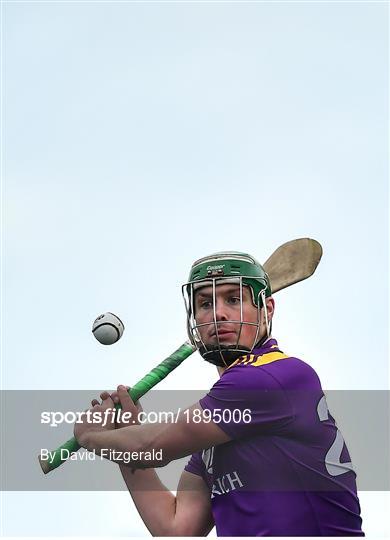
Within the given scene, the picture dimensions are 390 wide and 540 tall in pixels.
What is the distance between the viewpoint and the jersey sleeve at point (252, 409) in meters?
3.74

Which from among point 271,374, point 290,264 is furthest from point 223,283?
point 290,264

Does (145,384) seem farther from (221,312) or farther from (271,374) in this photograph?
(271,374)

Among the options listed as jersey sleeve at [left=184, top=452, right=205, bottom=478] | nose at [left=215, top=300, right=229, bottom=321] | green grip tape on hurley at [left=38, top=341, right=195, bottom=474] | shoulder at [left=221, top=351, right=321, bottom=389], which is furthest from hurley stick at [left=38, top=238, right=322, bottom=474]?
shoulder at [left=221, top=351, right=321, bottom=389]

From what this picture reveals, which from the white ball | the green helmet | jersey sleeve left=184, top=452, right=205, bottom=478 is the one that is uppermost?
the white ball

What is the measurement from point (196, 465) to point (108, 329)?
105 centimetres

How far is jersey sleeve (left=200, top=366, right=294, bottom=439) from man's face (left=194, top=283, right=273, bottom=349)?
0.42 m

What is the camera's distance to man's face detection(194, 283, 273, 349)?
13.6 ft

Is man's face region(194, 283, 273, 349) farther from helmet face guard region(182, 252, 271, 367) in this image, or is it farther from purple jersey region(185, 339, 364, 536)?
purple jersey region(185, 339, 364, 536)

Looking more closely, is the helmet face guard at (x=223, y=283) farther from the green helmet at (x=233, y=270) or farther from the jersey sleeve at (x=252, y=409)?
the jersey sleeve at (x=252, y=409)

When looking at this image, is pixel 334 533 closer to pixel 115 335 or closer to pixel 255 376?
pixel 255 376

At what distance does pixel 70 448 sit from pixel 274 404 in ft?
4.89

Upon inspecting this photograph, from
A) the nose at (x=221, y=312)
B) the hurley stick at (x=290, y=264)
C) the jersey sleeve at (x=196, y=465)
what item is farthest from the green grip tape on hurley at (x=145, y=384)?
the nose at (x=221, y=312)

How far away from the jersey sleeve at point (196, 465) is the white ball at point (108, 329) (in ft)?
3.12

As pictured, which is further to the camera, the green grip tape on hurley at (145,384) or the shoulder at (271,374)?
the green grip tape on hurley at (145,384)
